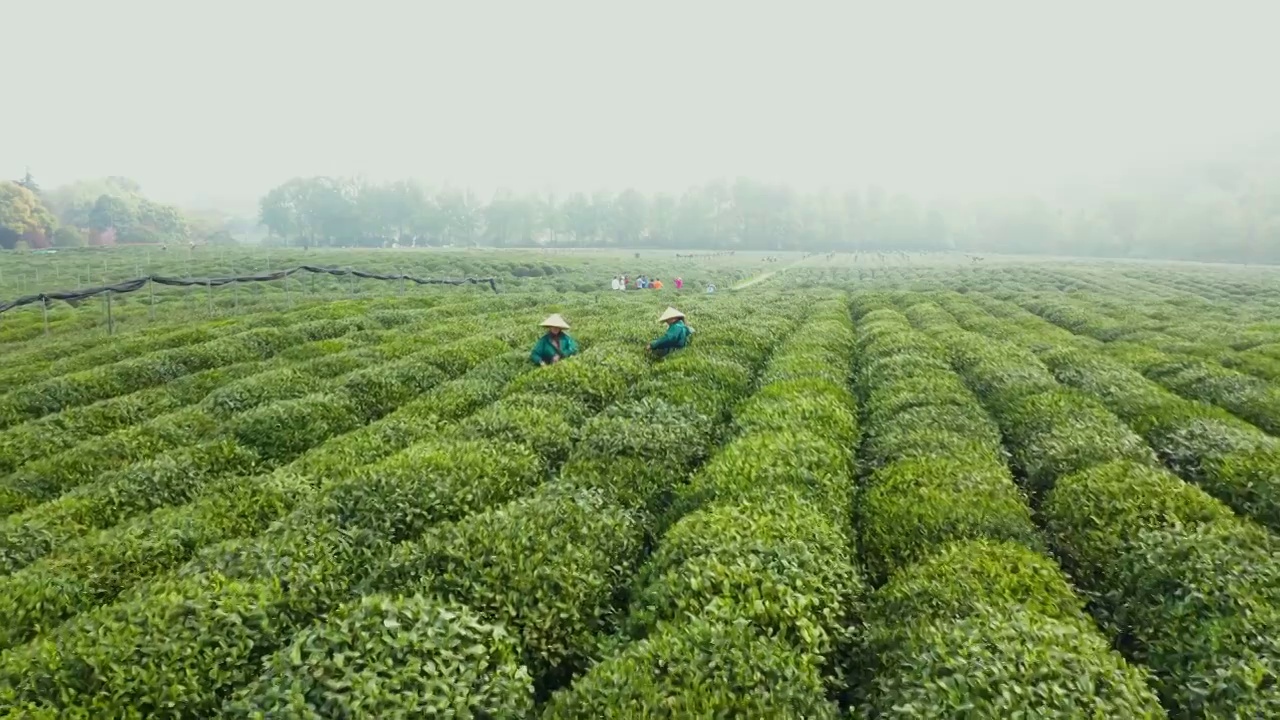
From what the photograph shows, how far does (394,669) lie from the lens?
6914 mm

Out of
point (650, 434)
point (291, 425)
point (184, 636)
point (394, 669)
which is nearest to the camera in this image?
point (394, 669)

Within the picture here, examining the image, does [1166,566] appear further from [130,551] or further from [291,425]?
[291,425]

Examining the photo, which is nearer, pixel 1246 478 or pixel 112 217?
pixel 1246 478

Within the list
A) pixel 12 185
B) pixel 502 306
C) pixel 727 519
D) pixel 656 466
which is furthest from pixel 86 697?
pixel 12 185

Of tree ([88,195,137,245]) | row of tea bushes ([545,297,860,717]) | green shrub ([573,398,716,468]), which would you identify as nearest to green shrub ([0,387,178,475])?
green shrub ([573,398,716,468])

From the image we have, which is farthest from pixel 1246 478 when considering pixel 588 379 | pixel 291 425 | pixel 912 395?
pixel 291 425

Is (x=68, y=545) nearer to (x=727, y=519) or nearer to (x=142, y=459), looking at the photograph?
(x=142, y=459)

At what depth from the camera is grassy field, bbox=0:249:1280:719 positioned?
6.97 metres

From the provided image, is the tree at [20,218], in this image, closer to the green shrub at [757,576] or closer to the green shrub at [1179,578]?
the green shrub at [757,576]

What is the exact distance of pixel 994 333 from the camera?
30688mm

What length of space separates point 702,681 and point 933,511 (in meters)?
5.74

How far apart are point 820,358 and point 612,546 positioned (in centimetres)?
1456

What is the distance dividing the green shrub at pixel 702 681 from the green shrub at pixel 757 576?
0.38 meters

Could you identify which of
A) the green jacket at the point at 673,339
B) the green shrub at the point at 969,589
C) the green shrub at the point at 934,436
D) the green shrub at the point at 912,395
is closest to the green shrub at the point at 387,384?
the green jacket at the point at 673,339
